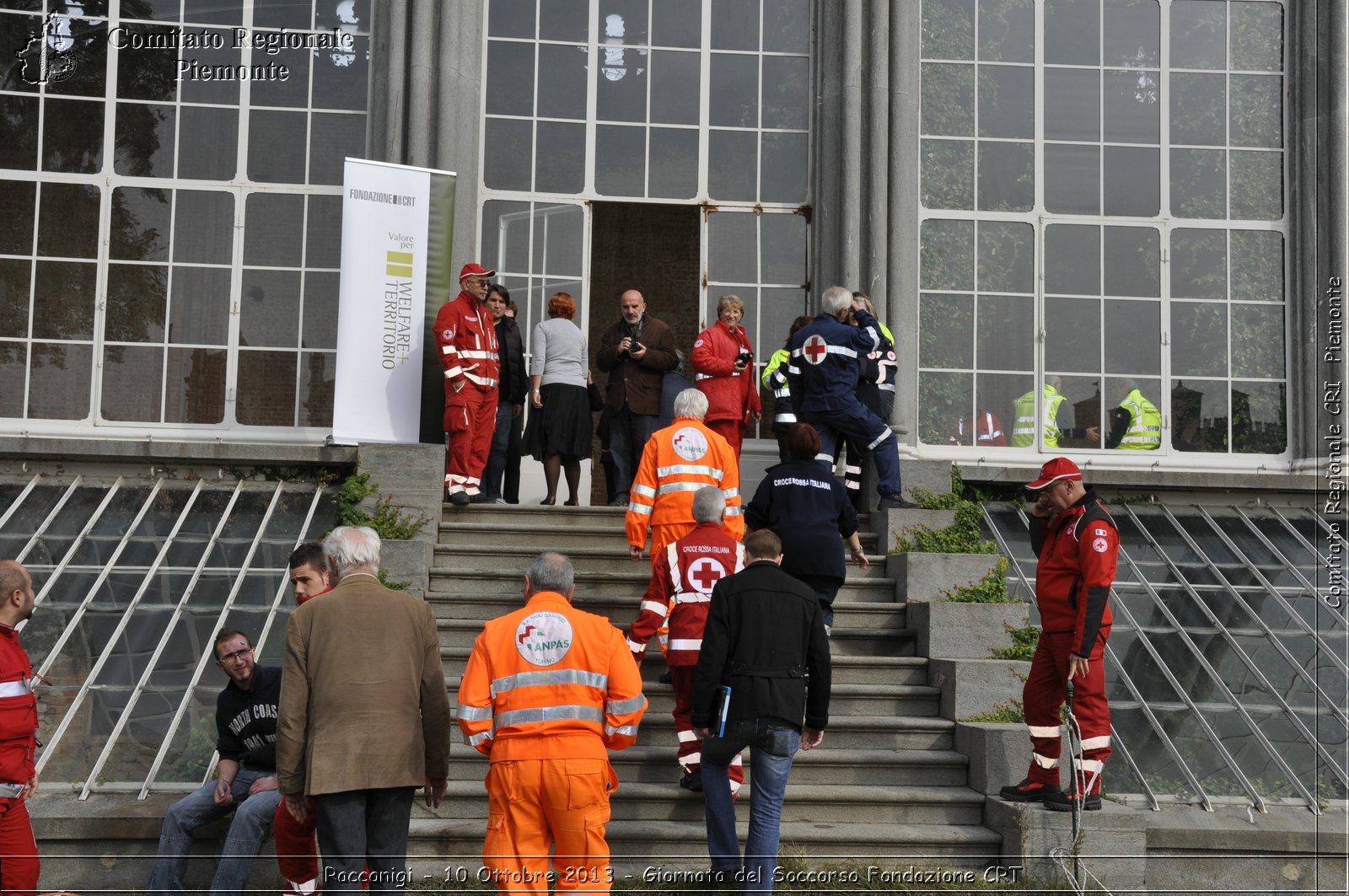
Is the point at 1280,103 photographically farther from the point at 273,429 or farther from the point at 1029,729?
the point at 273,429

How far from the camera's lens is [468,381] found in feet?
32.6

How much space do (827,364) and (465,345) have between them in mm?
2646

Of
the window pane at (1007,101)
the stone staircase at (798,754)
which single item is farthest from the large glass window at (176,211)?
the window pane at (1007,101)

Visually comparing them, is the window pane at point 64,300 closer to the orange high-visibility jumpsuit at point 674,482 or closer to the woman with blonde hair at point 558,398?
the woman with blonde hair at point 558,398

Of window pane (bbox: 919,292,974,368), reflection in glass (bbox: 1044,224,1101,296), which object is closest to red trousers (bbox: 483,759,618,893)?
window pane (bbox: 919,292,974,368)

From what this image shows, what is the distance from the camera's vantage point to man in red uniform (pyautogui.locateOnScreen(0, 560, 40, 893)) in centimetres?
601

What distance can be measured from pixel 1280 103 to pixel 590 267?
253 inches

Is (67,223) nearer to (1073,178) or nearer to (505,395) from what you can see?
(505,395)

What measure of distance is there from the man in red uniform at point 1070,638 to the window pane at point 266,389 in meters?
6.60

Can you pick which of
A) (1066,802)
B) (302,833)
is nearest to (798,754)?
(1066,802)

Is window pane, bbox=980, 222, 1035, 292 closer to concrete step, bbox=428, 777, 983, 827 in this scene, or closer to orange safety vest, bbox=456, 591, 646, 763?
concrete step, bbox=428, 777, 983, 827

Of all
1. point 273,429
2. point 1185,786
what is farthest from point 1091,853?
point 273,429

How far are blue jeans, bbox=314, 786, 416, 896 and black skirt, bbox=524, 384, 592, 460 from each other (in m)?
5.00

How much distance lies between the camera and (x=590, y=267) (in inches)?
476
